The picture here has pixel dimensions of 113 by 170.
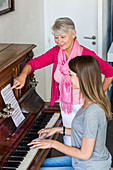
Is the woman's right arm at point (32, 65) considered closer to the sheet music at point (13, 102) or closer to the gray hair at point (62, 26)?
the sheet music at point (13, 102)

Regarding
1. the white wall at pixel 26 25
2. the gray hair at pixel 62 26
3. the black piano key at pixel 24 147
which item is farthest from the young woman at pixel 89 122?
the white wall at pixel 26 25

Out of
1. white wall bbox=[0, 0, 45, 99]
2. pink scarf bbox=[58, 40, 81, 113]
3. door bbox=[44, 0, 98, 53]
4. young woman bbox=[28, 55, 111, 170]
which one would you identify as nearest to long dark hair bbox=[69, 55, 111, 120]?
young woman bbox=[28, 55, 111, 170]

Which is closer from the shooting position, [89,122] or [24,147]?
[89,122]

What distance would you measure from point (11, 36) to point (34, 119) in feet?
4.29

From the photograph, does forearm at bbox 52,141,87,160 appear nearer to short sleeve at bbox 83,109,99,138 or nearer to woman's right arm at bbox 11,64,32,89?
short sleeve at bbox 83,109,99,138

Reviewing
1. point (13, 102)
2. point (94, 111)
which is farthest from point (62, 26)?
→ point (94, 111)

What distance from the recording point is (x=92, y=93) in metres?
2.04

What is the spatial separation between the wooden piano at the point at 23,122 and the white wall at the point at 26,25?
722 mm

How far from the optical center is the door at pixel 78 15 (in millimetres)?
4871

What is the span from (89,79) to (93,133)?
307 millimetres

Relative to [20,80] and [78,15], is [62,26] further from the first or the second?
[78,15]

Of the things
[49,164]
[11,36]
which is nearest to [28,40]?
[11,36]

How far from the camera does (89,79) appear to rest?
202cm

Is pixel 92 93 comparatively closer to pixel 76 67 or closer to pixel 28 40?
pixel 76 67
